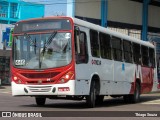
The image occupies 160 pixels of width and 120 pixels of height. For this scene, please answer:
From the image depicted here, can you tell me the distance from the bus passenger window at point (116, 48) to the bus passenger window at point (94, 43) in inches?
72.9

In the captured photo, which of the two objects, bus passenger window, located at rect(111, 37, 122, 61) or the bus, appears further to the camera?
bus passenger window, located at rect(111, 37, 122, 61)

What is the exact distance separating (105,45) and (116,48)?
140 centimetres

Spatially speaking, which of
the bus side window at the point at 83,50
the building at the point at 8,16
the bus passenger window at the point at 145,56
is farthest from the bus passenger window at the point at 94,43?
the building at the point at 8,16

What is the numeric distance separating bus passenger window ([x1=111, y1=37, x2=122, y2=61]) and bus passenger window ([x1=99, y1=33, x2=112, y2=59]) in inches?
19.8

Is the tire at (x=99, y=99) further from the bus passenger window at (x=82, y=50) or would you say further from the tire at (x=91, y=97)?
the bus passenger window at (x=82, y=50)

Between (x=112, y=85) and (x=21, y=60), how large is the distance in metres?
4.68

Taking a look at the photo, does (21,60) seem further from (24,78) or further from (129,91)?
(129,91)

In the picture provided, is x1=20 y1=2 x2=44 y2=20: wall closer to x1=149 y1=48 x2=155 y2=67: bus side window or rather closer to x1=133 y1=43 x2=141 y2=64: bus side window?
x1=149 y1=48 x2=155 y2=67: bus side window

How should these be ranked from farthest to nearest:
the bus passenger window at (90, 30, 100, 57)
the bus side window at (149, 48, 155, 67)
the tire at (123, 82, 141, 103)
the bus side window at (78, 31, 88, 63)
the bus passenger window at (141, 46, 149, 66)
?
the bus side window at (149, 48, 155, 67), the bus passenger window at (141, 46, 149, 66), the tire at (123, 82, 141, 103), the bus passenger window at (90, 30, 100, 57), the bus side window at (78, 31, 88, 63)

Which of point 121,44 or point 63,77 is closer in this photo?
point 63,77

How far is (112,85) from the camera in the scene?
64.7 ft

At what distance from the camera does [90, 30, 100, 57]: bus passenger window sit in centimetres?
1770

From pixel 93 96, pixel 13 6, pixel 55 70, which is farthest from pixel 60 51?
pixel 13 6

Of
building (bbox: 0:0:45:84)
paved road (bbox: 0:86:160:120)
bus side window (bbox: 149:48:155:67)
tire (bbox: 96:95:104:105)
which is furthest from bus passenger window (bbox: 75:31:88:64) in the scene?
building (bbox: 0:0:45:84)
